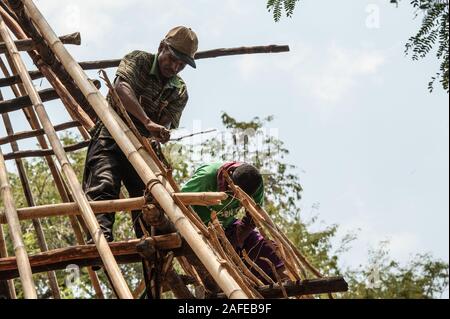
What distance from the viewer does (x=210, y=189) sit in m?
3.90

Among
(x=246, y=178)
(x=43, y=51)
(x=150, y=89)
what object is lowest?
(x=246, y=178)

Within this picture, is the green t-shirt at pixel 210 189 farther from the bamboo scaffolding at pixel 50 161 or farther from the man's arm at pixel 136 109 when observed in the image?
the bamboo scaffolding at pixel 50 161

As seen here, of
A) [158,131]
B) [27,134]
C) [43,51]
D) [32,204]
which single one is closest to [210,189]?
[158,131]

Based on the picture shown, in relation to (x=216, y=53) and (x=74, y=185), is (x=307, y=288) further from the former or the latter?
(x=216, y=53)

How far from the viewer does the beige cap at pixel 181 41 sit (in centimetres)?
402

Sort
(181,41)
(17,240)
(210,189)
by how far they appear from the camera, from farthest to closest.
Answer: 1. (181,41)
2. (210,189)
3. (17,240)

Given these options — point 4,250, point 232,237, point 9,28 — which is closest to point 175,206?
point 232,237

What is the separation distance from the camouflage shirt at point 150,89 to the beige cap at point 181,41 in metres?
0.12

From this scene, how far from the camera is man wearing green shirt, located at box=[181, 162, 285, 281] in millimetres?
3838

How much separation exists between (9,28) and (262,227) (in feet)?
7.25

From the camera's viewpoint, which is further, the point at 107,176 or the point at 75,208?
the point at 107,176

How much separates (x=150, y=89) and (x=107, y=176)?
0.47m
